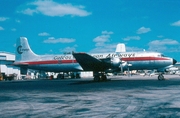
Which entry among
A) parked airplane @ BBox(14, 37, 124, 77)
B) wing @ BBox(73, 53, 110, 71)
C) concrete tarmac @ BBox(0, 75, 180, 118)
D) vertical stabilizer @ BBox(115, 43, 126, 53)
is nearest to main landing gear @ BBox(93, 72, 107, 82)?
wing @ BBox(73, 53, 110, 71)

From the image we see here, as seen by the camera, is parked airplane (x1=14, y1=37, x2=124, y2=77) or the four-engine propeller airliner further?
parked airplane (x1=14, y1=37, x2=124, y2=77)

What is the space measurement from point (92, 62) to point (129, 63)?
628 cm

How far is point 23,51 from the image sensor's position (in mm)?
40719

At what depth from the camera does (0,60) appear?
6625 cm

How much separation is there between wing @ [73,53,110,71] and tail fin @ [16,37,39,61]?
14.0 m

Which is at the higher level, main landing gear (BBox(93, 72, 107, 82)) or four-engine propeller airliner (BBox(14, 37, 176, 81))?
four-engine propeller airliner (BBox(14, 37, 176, 81))

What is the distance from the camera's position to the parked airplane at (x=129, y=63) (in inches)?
1132

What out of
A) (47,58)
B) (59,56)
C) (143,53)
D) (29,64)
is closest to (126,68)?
(143,53)

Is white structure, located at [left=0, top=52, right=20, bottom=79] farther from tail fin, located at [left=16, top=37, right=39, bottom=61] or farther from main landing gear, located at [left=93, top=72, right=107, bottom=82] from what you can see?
main landing gear, located at [left=93, top=72, right=107, bottom=82]

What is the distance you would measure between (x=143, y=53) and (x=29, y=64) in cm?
2074

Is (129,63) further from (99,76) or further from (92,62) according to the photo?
(92,62)

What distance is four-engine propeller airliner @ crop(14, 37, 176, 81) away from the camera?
28672mm

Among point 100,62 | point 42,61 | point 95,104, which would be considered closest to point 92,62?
point 100,62

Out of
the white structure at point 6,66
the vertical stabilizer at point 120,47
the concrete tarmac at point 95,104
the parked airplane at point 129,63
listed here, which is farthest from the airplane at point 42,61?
the white structure at point 6,66
